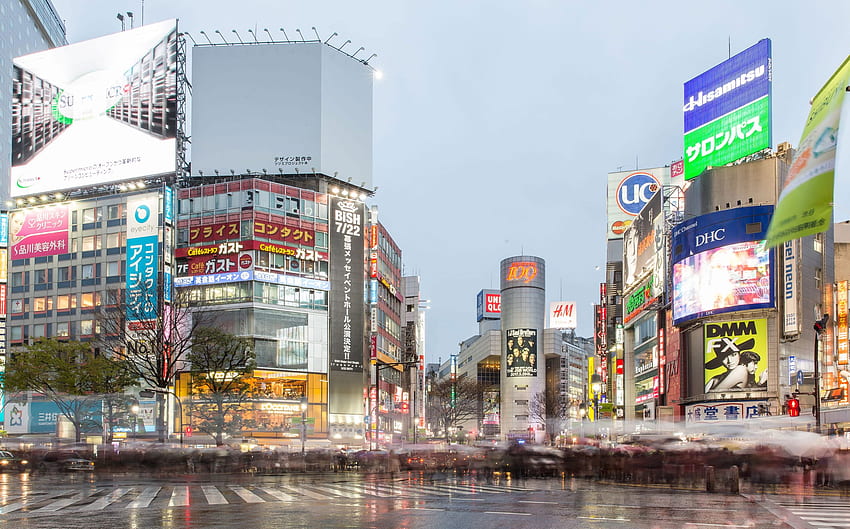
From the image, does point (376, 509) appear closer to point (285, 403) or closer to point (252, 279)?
point (285, 403)

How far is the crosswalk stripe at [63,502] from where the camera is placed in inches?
882

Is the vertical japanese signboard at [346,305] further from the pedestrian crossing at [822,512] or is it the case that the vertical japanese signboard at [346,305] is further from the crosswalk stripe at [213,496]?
the pedestrian crossing at [822,512]

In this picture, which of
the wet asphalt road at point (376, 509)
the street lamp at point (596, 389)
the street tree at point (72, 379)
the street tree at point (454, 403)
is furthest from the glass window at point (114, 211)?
the wet asphalt road at point (376, 509)

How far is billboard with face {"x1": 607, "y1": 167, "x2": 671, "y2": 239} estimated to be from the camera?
416ft

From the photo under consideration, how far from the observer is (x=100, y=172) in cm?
9562

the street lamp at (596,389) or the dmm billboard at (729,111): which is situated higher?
the dmm billboard at (729,111)

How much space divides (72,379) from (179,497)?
4795cm

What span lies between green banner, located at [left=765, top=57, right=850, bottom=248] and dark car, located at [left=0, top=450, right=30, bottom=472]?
168 ft

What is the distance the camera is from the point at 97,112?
96.1 metres

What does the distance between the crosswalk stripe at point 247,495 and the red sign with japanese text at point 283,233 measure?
59466 millimetres

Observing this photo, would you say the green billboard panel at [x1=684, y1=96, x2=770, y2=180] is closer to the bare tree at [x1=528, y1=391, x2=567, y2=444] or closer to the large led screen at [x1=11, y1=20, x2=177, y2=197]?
the large led screen at [x1=11, y1=20, x2=177, y2=197]

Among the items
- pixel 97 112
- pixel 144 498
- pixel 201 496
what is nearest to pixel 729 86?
pixel 201 496

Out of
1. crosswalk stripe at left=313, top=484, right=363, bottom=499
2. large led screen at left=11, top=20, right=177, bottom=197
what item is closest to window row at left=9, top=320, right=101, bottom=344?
large led screen at left=11, top=20, right=177, bottom=197

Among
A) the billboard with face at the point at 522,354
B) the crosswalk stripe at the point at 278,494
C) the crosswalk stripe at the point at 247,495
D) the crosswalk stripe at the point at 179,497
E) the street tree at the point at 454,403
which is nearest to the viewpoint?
the crosswalk stripe at the point at 179,497
